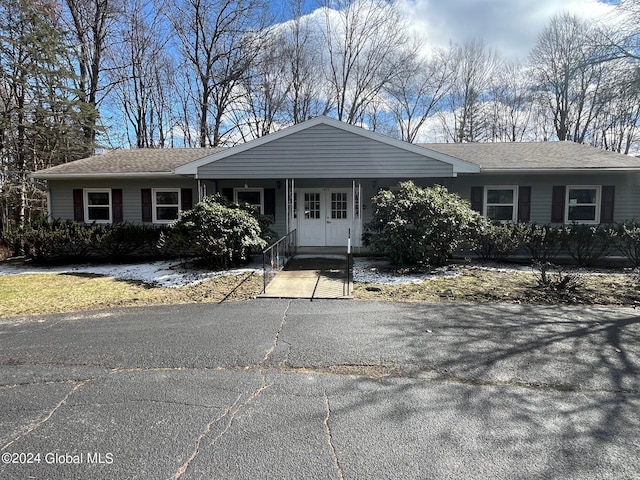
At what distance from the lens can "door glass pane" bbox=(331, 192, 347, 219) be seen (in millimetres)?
12578

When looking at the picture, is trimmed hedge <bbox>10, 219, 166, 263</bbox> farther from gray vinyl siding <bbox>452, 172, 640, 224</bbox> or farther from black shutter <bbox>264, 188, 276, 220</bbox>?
gray vinyl siding <bbox>452, 172, 640, 224</bbox>

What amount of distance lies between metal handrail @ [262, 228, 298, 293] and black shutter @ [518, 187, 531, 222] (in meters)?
7.65

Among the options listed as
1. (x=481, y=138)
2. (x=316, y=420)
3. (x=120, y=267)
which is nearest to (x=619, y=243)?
(x=316, y=420)

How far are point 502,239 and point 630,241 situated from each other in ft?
11.1

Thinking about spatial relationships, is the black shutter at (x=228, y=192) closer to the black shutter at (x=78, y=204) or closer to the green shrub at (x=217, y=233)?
the green shrub at (x=217, y=233)

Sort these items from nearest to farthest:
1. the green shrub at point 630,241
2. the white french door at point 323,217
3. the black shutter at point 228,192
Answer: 1. the green shrub at point 630,241
2. the white french door at point 323,217
3. the black shutter at point 228,192

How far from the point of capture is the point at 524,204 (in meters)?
11.8

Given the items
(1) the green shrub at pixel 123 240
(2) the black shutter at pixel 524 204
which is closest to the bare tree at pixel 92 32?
(1) the green shrub at pixel 123 240

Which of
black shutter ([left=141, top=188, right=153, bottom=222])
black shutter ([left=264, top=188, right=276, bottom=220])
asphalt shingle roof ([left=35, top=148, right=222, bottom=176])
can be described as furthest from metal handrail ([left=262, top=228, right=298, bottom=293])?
black shutter ([left=141, top=188, right=153, bottom=222])

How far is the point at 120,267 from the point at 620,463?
11.5 meters

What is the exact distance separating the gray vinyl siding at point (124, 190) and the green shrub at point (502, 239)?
31.9ft

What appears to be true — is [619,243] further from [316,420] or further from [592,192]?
[316,420]

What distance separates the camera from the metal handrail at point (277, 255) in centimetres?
794

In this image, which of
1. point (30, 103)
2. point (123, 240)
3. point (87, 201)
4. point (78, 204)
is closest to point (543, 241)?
point (123, 240)
